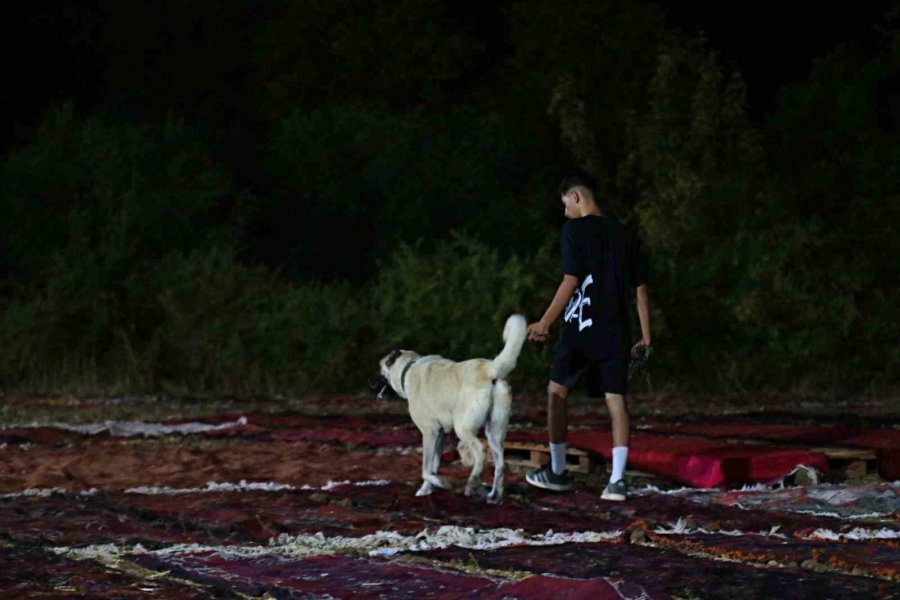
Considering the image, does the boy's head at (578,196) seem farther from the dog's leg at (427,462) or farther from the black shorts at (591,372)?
the dog's leg at (427,462)

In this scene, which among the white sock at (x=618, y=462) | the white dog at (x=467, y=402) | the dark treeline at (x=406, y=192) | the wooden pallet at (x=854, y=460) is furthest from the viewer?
the dark treeline at (x=406, y=192)

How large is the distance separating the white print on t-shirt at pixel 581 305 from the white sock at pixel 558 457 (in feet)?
2.32

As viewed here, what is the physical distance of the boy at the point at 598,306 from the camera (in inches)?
376

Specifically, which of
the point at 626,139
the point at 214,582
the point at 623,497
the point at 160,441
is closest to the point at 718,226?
the point at 626,139

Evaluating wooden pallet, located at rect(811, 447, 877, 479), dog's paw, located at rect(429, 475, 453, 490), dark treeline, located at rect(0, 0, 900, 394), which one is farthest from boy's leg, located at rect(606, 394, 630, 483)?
dark treeline, located at rect(0, 0, 900, 394)

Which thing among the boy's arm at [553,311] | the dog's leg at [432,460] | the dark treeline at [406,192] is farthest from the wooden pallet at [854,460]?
the dark treeline at [406,192]

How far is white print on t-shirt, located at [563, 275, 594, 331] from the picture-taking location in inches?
378

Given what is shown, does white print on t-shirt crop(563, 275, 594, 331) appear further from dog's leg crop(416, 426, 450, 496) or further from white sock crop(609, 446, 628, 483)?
dog's leg crop(416, 426, 450, 496)

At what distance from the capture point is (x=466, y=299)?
20.0 metres

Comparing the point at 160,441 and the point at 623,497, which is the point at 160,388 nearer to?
the point at 160,441

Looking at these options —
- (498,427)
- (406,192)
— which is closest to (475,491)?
(498,427)

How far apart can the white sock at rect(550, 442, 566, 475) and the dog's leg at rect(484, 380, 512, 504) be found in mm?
489

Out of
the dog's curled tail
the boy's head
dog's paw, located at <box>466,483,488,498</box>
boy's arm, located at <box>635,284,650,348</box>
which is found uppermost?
the boy's head

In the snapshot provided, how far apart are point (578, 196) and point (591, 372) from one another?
37.9 inches
